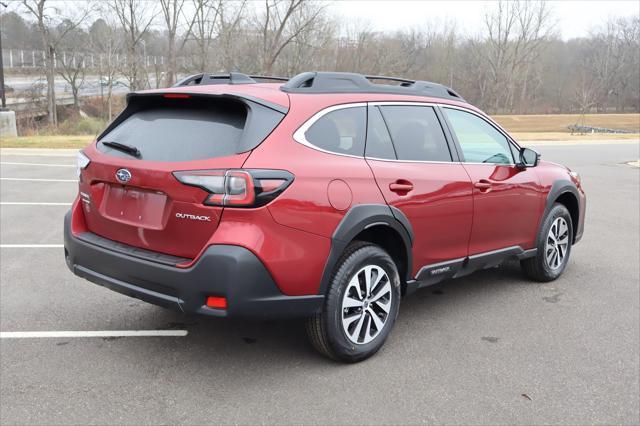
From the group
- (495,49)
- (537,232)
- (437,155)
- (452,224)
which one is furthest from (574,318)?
(495,49)

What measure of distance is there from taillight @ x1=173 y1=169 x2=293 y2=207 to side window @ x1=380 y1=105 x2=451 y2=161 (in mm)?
1213

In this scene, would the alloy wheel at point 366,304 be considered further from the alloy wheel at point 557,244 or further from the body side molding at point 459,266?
the alloy wheel at point 557,244

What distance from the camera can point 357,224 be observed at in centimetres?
349

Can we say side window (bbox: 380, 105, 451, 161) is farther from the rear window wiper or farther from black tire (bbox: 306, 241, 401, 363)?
the rear window wiper

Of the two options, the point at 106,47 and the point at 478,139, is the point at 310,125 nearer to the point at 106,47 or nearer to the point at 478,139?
the point at 478,139

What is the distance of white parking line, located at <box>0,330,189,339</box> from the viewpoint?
4.04 metres

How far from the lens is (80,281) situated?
5.27 metres

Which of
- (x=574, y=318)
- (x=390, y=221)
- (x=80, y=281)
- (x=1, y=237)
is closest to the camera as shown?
(x=390, y=221)

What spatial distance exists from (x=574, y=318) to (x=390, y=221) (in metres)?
1.98

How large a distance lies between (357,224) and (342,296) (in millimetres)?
449

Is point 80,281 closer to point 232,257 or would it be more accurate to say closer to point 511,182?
point 232,257

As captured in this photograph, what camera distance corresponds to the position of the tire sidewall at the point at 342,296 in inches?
137

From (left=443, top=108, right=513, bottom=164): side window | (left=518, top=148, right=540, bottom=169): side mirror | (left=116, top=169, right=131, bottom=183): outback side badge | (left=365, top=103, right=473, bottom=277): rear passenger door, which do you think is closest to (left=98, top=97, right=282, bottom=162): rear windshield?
(left=116, top=169, right=131, bottom=183): outback side badge

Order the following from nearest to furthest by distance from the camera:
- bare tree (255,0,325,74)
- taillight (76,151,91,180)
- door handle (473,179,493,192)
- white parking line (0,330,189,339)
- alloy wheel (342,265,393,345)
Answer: alloy wheel (342,265,393,345)
taillight (76,151,91,180)
white parking line (0,330,189,339)
door handle (473,179,493,192)
bare tree (255,0,325,74)
